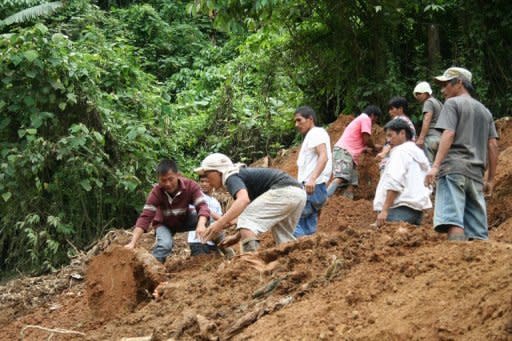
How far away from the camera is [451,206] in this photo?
734 cm

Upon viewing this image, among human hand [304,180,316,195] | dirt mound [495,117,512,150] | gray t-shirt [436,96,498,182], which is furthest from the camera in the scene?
dirt mound [495,117,512,150]

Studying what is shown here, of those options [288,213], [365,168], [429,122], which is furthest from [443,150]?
[365,168]

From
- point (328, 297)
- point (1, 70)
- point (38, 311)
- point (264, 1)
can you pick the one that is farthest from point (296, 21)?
point (328, 297)

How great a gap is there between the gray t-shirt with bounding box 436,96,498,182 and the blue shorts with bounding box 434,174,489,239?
7cm

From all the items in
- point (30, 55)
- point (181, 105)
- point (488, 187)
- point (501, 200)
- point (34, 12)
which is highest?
point (34, 12)

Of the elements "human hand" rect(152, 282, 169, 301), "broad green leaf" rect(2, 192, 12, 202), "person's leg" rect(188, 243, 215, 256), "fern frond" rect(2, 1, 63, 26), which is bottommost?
"person's leg" rect(188, 243, 215, 256)

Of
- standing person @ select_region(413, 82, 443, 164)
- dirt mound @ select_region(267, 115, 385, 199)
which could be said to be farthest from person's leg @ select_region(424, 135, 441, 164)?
dirt mound @ select_region(267, 115, 385, 199)

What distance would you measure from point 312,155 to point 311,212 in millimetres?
630

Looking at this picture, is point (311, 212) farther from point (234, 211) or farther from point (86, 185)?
point (86, 185)

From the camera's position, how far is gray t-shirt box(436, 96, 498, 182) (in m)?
7.46

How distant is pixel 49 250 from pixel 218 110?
5329mm

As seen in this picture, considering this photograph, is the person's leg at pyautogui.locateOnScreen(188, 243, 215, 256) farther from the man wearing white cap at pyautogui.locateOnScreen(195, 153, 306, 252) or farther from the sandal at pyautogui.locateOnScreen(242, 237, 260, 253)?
the sandal at pyautogui.locateOnScreen(242, 237, 260, 253)

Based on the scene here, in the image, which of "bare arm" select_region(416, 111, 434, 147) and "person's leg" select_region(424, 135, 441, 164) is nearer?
"bare arm" select_region(416, 111, 434, 147)

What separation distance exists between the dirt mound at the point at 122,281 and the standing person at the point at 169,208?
67 centimetres
